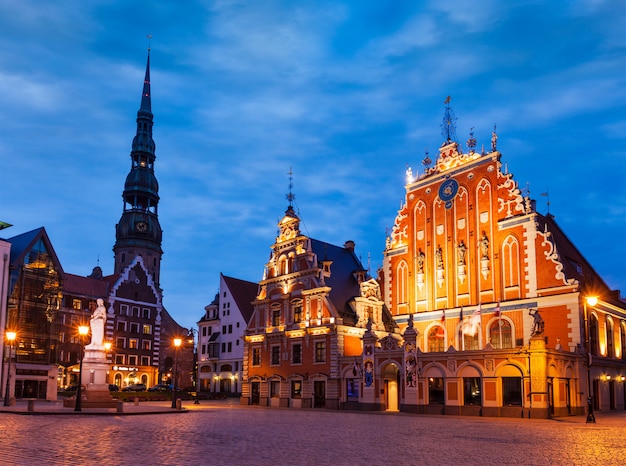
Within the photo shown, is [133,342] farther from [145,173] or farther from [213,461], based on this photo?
[213,461]

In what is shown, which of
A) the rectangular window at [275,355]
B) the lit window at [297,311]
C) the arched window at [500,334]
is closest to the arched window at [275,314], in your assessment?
the rectangular window at [275,355]

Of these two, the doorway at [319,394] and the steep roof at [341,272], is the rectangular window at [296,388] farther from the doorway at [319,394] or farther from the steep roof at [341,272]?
the steep roof at [341,272]

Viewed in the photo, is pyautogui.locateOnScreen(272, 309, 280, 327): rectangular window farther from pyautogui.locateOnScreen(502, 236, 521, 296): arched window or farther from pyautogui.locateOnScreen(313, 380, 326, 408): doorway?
pyautogui.locateOnScreen(502, 236, 521, 296): arched window

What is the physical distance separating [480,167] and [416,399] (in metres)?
17.7

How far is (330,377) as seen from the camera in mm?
49250

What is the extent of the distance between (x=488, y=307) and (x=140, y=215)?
81121 mm

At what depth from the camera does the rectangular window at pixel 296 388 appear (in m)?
52.0

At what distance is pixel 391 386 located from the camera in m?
47.1

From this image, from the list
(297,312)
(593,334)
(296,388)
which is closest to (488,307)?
(593,334)

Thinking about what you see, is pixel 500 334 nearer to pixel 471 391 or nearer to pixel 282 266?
pixel 471 391

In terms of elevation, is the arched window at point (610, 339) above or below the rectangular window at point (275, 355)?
above

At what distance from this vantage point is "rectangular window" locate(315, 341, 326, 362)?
50.3 m

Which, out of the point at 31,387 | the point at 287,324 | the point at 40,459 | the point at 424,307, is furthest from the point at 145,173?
the point at 40,459

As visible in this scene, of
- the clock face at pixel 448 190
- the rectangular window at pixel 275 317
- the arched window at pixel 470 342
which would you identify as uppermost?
the clock face at pixel 448 190
